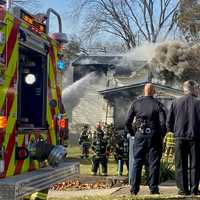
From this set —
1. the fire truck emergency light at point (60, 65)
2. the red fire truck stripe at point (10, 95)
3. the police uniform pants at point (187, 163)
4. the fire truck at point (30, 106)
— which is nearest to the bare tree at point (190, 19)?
the police uniform pants at point (187, 163)

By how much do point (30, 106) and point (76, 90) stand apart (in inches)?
1425

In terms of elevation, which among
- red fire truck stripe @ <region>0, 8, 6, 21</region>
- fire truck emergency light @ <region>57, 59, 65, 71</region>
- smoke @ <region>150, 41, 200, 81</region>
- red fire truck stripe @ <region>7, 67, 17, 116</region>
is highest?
smoke @ <region>150, 41, 200, 81</region>

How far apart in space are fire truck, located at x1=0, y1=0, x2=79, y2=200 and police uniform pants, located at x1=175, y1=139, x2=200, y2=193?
1733mm

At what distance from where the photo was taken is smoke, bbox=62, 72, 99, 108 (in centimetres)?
4169

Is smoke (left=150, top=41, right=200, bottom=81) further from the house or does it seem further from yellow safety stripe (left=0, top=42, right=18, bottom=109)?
yellow safety stripe (left=0, top=42, right=18, bottom=109)

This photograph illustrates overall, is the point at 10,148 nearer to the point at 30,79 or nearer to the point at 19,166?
the point at 19,166

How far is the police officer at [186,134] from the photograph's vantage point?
8531mm

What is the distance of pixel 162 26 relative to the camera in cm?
4956

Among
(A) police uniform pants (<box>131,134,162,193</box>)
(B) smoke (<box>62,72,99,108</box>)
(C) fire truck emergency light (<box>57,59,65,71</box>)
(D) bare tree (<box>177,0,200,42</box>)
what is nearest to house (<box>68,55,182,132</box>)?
(B) smoke (<box>62,72,99,108</box>)

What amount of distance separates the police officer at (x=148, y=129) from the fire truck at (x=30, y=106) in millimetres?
1172

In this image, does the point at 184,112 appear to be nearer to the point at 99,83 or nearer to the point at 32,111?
the point at 32,111

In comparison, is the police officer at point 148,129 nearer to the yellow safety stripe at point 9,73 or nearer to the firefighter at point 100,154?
the yellow safety stripe at point 9,73

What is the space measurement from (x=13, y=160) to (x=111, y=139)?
1091cm

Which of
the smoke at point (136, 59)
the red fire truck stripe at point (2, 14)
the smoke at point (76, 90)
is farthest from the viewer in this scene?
the smoke at point (136, 59)
